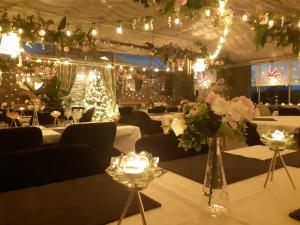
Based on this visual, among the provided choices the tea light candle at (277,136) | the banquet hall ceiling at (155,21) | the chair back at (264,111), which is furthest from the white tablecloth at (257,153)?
the chair back at (264,111)

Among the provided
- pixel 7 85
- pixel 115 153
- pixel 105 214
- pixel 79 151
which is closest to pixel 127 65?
pixel 7 85

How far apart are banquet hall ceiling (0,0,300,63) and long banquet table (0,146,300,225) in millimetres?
2865

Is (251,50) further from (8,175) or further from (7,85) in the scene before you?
(8,175)

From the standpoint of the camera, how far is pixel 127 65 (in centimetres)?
930

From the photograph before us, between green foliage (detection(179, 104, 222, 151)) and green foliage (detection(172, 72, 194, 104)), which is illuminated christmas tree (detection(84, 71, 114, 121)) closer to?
green foliage (detection(172, 72, 194, 104))

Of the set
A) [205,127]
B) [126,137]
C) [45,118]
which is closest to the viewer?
[205,127]

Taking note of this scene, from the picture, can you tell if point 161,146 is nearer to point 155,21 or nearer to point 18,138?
point 18,138

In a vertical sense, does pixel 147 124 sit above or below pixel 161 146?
below

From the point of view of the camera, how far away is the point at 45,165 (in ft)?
4.50

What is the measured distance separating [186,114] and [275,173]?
0.65 m

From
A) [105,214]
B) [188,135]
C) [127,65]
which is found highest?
[127,65]

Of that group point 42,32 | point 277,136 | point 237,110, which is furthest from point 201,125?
point 42,32

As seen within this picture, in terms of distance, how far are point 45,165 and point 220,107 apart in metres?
0.92

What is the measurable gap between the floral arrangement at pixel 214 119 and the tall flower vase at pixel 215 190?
2.7 inches
